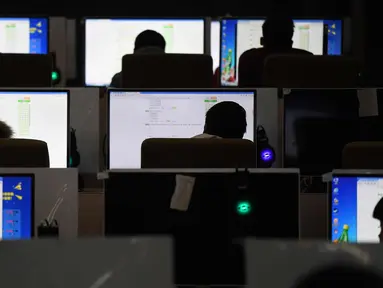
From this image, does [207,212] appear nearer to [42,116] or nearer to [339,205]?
[339,205]

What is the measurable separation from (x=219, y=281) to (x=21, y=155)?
919mm

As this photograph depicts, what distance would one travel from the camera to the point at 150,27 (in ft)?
18.4

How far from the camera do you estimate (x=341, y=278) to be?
1.25m

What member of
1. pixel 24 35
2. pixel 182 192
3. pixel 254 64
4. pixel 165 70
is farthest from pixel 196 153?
pixel 24 35

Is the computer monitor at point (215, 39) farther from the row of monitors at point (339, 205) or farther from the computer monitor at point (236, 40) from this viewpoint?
the row of monitors at point (339, 205)

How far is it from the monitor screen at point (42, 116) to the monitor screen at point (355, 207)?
5.06 feet

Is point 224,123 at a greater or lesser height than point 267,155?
greater

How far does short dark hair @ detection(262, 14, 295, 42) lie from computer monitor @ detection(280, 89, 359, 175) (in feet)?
3.52

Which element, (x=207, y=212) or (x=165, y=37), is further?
(x=165, y=37)

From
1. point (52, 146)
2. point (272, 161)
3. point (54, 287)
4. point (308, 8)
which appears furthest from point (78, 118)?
point (308, 8)

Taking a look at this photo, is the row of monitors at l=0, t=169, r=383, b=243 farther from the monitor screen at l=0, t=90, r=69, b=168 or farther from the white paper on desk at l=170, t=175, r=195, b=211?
the monitor screen at l=0, t=90, r=69, b=168

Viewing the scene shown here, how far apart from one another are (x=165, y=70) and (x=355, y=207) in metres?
1.63

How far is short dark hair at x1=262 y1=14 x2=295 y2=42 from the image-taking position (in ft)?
14.2

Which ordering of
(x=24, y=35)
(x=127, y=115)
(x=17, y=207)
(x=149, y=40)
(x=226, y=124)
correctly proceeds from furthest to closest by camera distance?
(x=24, y=35), (x=149, y=40), (x=127, y=115), (x=226, y=124), (x=17, y=207)
